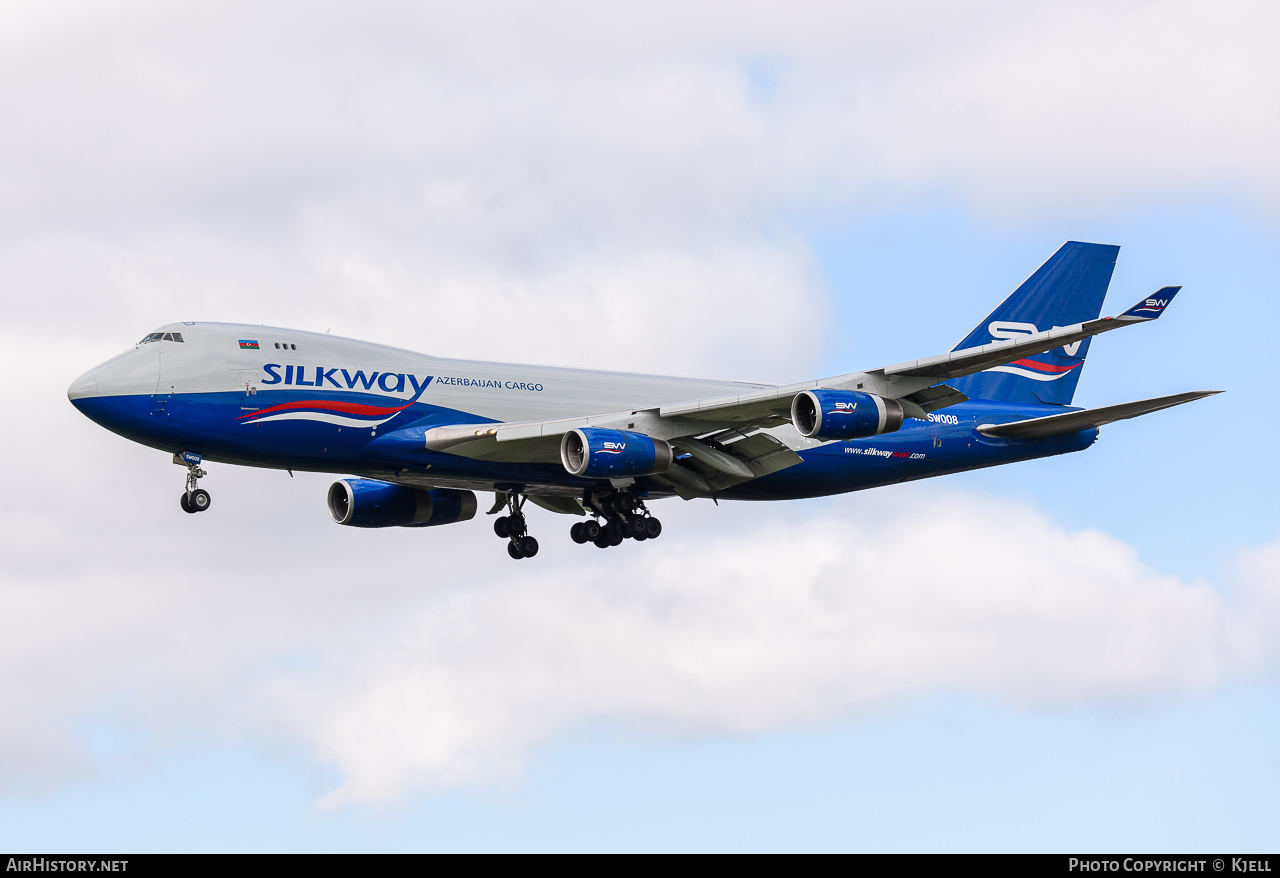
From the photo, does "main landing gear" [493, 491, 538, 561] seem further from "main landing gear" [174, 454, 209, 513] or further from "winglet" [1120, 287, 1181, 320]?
"winglet" [1120, 287, 1181, 320]

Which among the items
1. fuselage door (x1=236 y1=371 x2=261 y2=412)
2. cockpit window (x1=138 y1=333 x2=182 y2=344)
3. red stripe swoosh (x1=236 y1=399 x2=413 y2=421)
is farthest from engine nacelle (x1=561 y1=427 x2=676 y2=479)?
cockpit window (x1=138 y1=333 x2=182 y2=344)

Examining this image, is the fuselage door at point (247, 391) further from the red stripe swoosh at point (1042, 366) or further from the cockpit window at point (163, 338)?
the red stripe swoosh at point (1042, 366)

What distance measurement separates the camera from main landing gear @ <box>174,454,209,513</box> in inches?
1711

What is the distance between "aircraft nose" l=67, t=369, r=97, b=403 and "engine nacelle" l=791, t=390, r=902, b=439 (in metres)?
18.7

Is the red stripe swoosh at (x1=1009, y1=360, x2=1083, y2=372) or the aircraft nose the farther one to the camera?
the red stripe swoosh at (x1=1009, y1=360, x2=1083, y2=372)

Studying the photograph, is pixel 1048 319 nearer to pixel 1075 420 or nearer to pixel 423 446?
pixel 1075 420

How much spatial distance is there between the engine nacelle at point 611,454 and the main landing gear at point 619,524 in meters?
3.92

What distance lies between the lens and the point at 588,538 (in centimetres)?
4919

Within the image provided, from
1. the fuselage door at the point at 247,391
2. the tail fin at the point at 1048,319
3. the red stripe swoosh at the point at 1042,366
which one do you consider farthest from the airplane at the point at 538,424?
the red stripe swoosh at the point at 1042,366

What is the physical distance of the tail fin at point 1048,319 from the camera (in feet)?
179

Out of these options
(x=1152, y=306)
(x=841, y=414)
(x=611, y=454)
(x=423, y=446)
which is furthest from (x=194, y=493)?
(x=1152, y=306)

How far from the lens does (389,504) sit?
52.0 m

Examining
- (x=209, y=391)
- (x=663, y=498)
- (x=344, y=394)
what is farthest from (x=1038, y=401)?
(x=209, y=391)

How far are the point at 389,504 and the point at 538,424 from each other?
9.12 metres
